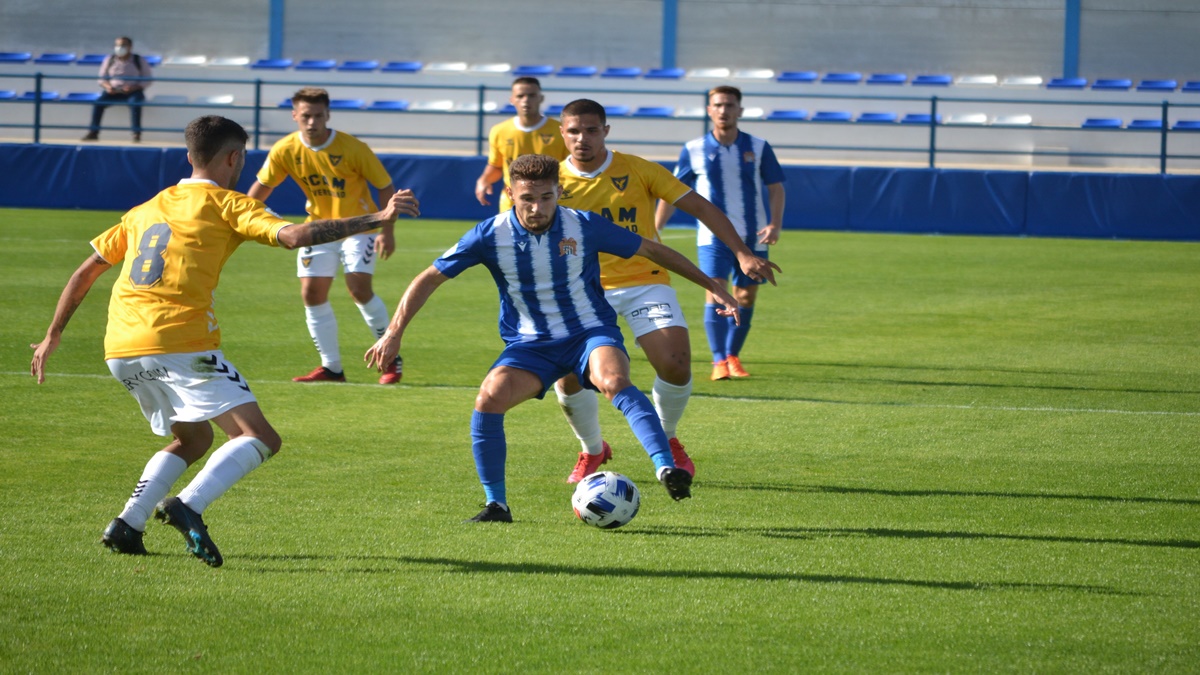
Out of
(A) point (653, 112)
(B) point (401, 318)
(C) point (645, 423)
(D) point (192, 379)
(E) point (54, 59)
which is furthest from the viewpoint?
(E) point (54, 59)

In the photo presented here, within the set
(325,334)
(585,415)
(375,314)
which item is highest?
(375,314)

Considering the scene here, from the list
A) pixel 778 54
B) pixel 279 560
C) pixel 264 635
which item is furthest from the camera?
pixel 778 54

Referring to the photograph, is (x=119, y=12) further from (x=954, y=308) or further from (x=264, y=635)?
(x=264, y=635)

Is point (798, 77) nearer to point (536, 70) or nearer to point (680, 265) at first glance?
point (536, 70)

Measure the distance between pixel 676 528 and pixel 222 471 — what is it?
73.3 inches

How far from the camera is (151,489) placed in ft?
16.6

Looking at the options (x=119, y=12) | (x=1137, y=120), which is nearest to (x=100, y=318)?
(x=1137, y=120)

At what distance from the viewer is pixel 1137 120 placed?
27.1m

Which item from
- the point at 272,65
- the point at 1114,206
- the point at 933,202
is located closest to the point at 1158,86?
the point at 1114,206

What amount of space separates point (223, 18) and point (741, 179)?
2642cm

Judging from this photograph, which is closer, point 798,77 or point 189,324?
point 189,324

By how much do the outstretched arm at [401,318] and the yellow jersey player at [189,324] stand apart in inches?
21.1

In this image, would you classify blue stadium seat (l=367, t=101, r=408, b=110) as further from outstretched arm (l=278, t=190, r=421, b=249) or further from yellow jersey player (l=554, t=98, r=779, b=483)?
outstretched arm (l=278, t=190, r=421, b=249)

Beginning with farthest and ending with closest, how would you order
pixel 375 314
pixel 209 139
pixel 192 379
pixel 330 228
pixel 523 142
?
pixel 523 142 < pixel 375 314 < pixel 209 139 < pixel 192 379 < pixel 330 228
